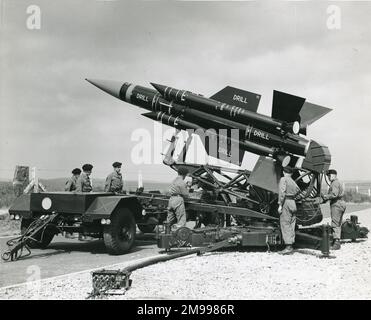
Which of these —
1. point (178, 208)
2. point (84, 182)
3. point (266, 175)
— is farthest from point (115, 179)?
point (266, 175)

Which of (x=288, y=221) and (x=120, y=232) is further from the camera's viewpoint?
(x=120, y=232)

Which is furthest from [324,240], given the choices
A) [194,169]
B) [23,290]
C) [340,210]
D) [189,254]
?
[23,290]

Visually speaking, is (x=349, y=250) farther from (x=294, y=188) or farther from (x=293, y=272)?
(x=293, y=272)

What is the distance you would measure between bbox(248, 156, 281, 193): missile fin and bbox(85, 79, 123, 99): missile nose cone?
3710 millimetres


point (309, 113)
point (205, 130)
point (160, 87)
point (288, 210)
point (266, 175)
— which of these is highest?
point (160, 87)

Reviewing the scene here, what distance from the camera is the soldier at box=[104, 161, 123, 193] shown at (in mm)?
9430

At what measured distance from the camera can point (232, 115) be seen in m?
8.77

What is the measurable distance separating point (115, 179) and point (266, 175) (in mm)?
3191

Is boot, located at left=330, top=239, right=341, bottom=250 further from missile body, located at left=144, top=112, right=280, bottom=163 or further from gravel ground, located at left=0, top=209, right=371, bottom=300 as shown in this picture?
missile body, located at left=144, top=112, right=280, bottom=163

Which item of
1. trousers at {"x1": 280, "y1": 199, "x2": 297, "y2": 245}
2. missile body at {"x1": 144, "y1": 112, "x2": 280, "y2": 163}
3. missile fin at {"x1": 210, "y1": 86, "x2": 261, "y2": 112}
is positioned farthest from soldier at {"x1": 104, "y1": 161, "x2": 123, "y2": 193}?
trousers at {"x1": 280, "y1": 199, "x2": 297, "y2": 245}

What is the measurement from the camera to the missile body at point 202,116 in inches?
333

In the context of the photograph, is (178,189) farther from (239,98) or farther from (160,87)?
(160,87)

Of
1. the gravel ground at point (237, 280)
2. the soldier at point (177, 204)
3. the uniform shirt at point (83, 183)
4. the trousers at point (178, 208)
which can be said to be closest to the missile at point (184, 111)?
the soldier at point (177, 204)
